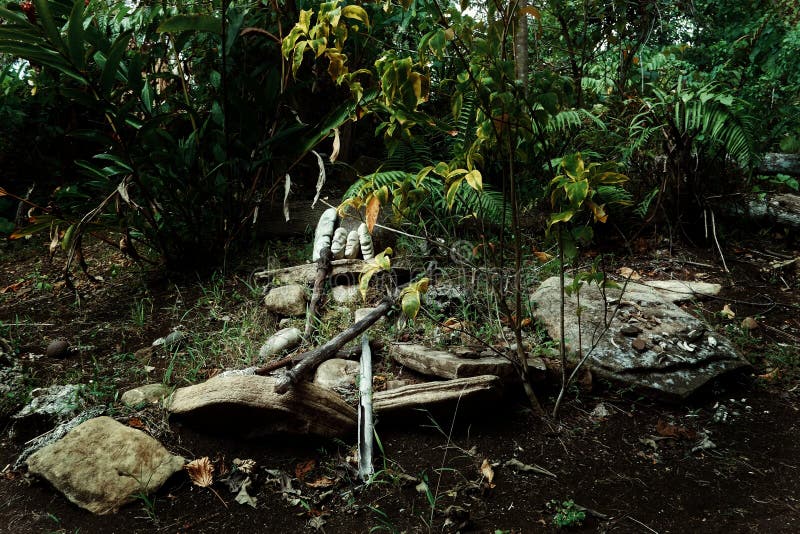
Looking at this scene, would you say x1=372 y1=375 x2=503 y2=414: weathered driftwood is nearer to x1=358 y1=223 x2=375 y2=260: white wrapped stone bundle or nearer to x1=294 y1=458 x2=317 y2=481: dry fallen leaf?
x1=294 y1=458 x2=317 y2=481: dry fallen leaf

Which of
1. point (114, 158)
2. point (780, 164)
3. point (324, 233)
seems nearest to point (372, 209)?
point (324, 233)

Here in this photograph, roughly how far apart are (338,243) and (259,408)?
1.60m

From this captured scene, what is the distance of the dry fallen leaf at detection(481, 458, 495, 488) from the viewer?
1.76m

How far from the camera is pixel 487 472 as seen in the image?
5.88ft

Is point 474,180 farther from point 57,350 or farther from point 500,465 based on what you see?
point 57,350

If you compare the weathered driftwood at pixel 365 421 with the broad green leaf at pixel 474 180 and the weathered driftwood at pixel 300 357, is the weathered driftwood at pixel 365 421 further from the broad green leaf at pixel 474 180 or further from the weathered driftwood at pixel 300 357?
the broad green leaf at pixel 474 180

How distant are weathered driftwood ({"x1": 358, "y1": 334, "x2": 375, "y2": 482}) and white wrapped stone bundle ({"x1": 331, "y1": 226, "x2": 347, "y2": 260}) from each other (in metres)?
1.16

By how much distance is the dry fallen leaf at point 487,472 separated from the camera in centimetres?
176

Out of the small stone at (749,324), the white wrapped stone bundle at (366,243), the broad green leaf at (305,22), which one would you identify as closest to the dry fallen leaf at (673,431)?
the small stone at (749,324)

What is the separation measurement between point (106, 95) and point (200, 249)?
1072 millimetres

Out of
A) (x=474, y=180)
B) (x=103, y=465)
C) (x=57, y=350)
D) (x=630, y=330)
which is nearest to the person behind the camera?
(x=474, y=180)

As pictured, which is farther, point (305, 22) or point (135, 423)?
point (135, 423)

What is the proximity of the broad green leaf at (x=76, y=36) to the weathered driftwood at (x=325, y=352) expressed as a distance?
1.96 meters

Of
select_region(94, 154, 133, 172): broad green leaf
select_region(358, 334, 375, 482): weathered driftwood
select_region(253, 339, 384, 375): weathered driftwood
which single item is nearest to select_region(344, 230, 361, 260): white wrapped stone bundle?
select_region(253, 339, 384, 375): weathered driftwood
